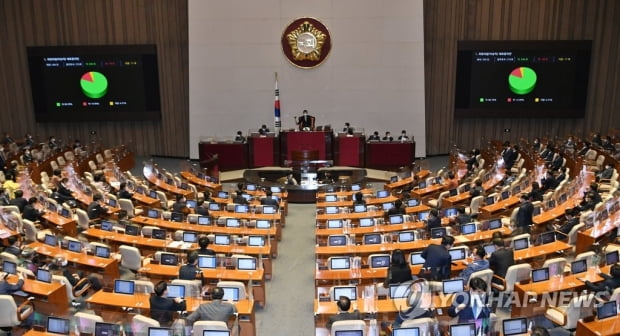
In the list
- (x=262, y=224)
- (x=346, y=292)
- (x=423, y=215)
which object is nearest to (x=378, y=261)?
(x=346, y=292)

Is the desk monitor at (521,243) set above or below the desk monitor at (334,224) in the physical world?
above

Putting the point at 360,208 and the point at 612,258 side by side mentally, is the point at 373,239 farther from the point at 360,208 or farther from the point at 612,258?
the point at 612,258

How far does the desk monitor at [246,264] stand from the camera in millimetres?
10352

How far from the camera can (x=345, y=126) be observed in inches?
947

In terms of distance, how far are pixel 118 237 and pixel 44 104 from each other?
1540cm

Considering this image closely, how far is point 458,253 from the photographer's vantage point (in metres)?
10.6

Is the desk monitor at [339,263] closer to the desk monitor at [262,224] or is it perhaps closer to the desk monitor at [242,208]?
the desk monitor at [262,224]

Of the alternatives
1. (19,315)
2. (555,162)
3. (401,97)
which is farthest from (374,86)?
(19,315)

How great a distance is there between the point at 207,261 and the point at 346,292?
9.51 feet

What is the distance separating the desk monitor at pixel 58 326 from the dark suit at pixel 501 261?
22.9 feet

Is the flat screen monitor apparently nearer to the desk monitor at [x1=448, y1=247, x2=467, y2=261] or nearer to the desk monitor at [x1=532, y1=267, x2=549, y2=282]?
the desk monitor at [x1=448, y1=247, x2=467, y2=261]

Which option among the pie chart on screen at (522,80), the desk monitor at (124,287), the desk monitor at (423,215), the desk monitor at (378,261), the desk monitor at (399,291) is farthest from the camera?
the pie chart on screen at (522,80)

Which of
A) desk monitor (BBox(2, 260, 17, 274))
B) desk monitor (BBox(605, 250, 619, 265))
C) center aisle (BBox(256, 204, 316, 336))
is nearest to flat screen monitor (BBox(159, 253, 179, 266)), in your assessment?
center aisle (BBox(256, 204, 316, 336))

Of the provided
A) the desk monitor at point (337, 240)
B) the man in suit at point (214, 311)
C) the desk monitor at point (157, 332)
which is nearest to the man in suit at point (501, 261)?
the desk monitor at point (337, 240)
